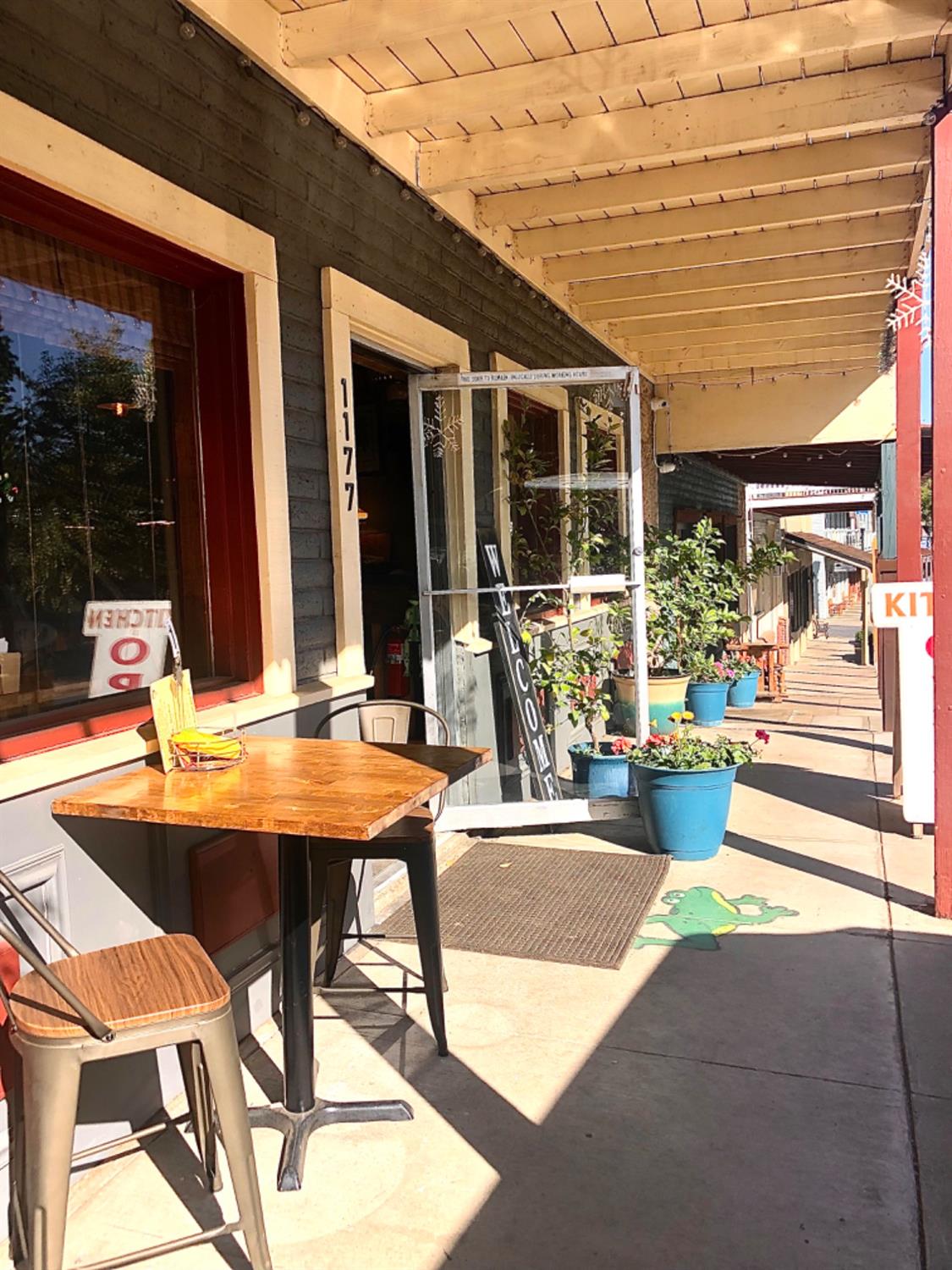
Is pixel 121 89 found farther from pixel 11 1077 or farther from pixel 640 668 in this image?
pixel 640 668

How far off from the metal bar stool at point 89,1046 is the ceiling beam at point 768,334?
19.8ft

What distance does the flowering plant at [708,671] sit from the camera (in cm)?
718

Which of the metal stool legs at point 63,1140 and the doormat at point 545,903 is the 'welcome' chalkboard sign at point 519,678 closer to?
the doormat at point 545,903

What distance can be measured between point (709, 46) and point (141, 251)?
191 centimetres

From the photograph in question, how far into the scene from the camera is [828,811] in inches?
202

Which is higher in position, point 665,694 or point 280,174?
point 280,174

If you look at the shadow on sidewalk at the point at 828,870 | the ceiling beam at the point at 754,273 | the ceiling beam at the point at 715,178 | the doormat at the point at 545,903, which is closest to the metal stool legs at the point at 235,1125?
the doormat at the point at 545,903

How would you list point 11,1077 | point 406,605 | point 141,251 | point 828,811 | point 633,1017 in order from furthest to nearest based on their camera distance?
point 406,605, point 828,811, point 633,1017, point 141,251, point 11,1077

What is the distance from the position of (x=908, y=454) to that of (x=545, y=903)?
268cm

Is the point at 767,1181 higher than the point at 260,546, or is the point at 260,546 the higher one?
the point at 260,546

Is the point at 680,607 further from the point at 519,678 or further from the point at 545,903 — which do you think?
the point at 545,903

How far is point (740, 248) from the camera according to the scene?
5301mm

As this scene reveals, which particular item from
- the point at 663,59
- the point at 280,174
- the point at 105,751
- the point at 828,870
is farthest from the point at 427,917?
the point at 663,59

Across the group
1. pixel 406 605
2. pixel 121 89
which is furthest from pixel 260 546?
pixel 406 605
